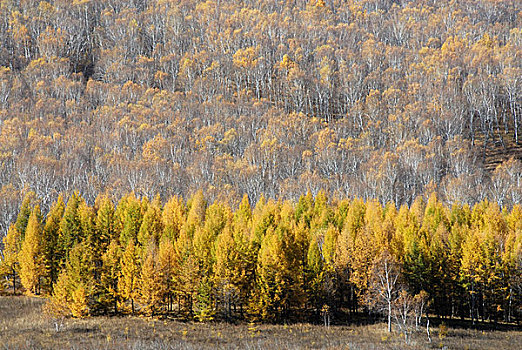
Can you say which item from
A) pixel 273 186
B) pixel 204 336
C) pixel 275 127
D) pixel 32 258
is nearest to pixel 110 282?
pixel 32 258

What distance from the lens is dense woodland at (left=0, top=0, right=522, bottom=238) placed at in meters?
111

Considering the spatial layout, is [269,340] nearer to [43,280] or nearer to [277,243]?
[277,243]

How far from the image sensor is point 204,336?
49.6m

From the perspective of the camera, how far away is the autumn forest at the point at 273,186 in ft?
192

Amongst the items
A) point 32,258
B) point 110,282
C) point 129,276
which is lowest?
point 110,282

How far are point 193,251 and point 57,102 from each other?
12986cm

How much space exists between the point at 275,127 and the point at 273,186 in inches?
1079

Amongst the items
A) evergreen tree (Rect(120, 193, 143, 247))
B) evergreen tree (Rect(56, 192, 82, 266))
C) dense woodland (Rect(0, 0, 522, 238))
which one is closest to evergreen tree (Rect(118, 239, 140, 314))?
evergreen tree (Rect(120, 193, 143, 247))

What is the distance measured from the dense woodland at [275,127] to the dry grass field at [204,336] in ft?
149

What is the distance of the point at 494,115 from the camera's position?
144 metres

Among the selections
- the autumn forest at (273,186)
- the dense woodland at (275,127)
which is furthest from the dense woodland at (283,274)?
the dense woodland at (275,127)

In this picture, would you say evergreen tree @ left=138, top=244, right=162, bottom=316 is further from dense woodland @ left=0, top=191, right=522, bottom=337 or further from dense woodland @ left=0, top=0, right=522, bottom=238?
dense woodland @ left=0, top=0, right=522, bottom=238

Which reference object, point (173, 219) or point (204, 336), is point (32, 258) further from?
point (204, 336)

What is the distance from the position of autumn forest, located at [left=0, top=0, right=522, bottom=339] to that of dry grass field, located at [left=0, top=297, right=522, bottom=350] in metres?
2.97
